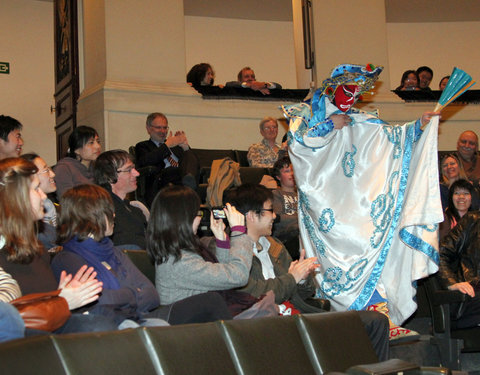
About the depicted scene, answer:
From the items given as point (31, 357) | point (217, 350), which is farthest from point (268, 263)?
point (31, 357)

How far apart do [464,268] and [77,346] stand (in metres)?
2.78

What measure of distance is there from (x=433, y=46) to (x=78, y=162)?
7.98 metres

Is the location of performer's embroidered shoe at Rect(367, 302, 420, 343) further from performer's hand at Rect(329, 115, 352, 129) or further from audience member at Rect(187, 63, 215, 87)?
audience member at Rect(187, 63, 215, 87)

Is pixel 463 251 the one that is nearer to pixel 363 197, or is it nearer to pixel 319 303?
pixel 363 197

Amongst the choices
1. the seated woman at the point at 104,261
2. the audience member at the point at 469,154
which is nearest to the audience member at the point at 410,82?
the audience member at the point at 469,154

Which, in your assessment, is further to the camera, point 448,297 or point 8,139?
point 8,139

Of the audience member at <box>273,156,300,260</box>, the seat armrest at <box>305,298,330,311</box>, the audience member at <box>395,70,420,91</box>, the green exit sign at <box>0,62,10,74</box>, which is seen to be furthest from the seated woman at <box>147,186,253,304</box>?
the green exit sign at <box>0,62,10,74</box>

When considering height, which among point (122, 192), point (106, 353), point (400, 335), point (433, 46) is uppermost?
point (433, 46)

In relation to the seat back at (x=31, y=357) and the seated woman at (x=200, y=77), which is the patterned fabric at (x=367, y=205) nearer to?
the seat back at (x=31, y=357)

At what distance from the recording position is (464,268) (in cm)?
397

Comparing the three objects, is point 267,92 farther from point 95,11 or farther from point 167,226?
point 167,226

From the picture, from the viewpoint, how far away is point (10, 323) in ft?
6.06

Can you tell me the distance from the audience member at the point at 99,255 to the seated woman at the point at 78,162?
149cm

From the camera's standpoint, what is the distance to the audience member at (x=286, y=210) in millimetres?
4840
